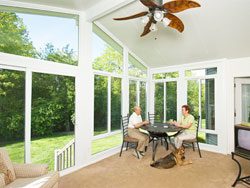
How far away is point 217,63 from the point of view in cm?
466

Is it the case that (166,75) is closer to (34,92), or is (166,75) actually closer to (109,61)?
(109,61)

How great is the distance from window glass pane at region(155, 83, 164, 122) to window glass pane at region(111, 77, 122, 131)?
1535 millimetres

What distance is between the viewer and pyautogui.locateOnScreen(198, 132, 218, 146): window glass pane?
4.74 metres

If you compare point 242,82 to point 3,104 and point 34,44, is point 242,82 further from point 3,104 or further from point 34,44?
point 3,104

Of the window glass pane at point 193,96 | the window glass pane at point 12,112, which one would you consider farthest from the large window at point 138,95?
the window glass pane at point 12,112

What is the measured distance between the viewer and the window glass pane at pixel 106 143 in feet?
13.9

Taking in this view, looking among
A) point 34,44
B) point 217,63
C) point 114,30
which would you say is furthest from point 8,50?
point 217,63

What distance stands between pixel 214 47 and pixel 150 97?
2.53m

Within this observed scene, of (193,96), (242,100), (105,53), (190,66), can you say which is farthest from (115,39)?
(242,100)

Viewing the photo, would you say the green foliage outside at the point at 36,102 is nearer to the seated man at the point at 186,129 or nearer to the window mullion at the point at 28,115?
the window mullion at the point at 28,115

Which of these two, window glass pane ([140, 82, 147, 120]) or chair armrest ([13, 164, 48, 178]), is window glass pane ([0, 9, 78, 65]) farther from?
window glass pane ([140, 82, 147, 120])

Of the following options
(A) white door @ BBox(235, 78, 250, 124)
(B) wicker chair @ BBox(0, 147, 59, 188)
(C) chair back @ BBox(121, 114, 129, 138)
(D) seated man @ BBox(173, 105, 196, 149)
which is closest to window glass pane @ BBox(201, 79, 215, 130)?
(A) white door @ BBox(235, 78, 250, 124)

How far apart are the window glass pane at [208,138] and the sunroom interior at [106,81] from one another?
1.0 inches

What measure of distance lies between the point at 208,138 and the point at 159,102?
177cm
